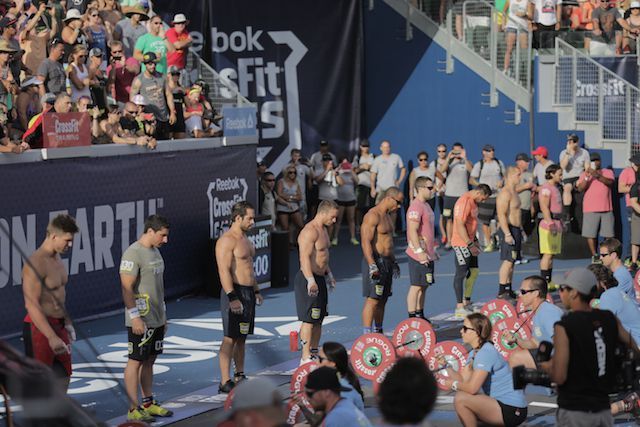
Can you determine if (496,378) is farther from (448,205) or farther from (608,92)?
(608,92)

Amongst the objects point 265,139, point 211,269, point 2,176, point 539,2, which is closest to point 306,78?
point 265,139

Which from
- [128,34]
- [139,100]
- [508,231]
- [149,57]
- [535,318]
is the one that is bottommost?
[535,318]

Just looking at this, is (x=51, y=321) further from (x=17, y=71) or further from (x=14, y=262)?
(x=17, y=71)

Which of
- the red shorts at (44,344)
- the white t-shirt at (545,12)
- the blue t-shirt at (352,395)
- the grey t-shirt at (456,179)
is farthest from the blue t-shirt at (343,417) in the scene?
the white t-shirt at (545,12)

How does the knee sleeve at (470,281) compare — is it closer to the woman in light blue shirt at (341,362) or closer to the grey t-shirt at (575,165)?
the grey t-shirt at (575,165)

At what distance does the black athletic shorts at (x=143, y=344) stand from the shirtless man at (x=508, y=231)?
860 cm

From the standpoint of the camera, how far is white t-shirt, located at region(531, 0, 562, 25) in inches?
1081

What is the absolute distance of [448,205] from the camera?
2661 centimetres

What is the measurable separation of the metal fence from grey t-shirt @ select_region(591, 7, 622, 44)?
1564mm

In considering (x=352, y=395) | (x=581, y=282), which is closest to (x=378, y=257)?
(x=352, y=395)

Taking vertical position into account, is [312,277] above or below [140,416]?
above

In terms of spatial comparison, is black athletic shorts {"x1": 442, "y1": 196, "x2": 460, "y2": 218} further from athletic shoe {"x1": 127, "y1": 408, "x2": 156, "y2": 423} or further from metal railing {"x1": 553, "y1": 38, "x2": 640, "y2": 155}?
athletic shoe {"x1": 127, "y1": 408, "x2": 156, "y2": 423}

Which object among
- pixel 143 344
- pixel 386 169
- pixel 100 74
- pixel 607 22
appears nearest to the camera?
pixel 143 344

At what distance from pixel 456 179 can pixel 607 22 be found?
483 cm
